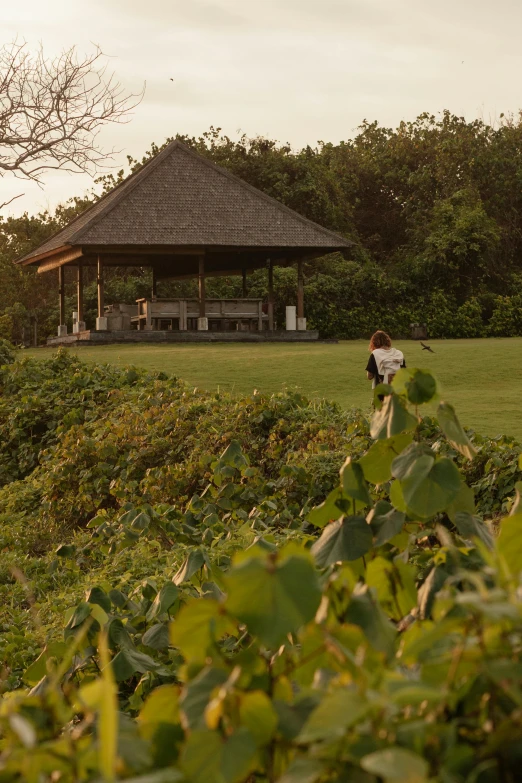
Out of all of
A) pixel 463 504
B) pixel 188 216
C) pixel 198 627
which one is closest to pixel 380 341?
pixel 463 504

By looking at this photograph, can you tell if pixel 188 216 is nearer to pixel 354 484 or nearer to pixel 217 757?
pixel 354 484

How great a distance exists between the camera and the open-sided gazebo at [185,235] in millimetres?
24953

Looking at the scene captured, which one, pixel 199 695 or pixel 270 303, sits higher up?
pixel 270 303

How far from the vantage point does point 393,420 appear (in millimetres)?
1610

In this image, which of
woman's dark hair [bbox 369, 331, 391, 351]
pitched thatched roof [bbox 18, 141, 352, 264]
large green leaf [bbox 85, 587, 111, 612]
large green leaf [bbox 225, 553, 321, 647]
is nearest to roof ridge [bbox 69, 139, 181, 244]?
pitched thatched roof [bbox 18, 141, 352, 264]

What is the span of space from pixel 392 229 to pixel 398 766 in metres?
41.4

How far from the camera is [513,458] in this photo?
6496 mm

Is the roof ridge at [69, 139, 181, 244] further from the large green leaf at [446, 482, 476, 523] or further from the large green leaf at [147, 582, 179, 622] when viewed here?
the large green leaf at [446, 482, 476, 523]

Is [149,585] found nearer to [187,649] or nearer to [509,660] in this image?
[187,649]

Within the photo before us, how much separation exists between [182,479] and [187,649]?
666 cm

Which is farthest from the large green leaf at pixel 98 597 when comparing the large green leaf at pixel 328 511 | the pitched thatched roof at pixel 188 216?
the pitched thatched roof at pixel 188 216

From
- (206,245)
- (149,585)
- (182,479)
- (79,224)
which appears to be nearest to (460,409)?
(182,479)

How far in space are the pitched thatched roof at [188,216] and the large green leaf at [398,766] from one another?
79.2 ft

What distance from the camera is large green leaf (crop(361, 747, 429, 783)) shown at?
0.65 m
